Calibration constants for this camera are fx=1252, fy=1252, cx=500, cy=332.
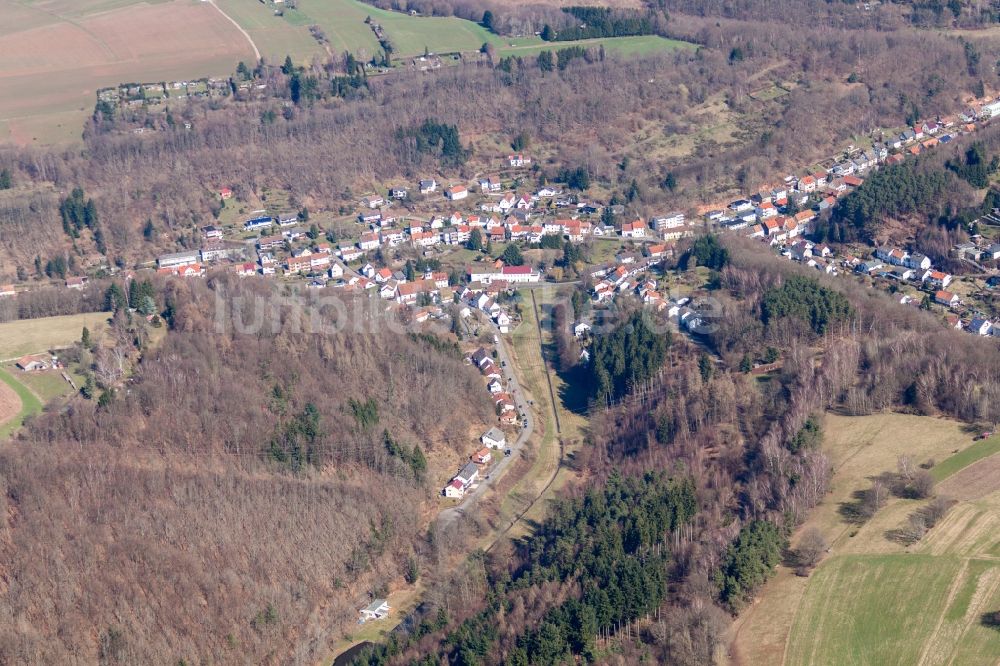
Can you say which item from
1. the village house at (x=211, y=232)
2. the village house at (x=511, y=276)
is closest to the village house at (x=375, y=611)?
the village house at (x=511, y=276)

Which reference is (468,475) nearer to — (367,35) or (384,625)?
(384,625)

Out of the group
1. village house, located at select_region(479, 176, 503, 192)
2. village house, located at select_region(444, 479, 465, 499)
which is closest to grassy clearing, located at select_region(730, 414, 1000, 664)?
village house, located at select_region(444, 479, 465, 499)

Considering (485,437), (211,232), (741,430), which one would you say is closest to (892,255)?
(741,430)

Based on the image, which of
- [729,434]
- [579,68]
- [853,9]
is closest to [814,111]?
[579,68]

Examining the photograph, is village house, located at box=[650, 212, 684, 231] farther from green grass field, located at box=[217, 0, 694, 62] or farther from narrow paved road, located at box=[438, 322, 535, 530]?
green grass field, located at box=[217, 0, 694, 62]

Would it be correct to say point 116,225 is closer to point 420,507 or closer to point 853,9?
point 420,507

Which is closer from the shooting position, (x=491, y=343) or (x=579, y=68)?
(x=491, y=343)
